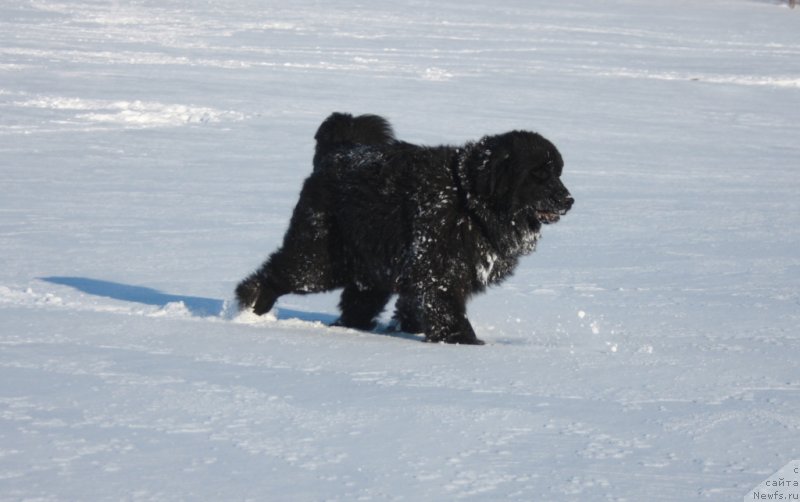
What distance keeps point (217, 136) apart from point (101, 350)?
1045cm

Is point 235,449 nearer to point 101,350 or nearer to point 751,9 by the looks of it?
point 101,350

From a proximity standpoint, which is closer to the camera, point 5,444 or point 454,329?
point 5,444

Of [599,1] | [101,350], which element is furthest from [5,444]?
[599,1]

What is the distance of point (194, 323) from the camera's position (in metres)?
6.34

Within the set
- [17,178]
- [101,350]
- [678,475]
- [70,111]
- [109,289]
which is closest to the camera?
[678,475]

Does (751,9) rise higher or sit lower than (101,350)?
higher

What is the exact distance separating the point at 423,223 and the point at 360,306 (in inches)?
36.6

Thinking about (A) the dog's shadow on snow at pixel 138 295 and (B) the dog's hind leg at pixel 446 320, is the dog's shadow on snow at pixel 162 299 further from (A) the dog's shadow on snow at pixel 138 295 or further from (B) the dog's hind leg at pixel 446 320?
(B) the dog's hind leg at pixel 446 320

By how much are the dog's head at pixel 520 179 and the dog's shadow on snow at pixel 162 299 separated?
1076mm

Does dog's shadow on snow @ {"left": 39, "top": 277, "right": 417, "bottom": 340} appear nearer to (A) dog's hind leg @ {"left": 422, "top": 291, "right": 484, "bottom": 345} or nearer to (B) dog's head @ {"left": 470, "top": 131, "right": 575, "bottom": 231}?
(A) dog's hind leg @ {"left": 422, "top": 291, "right": 484, "bottom": 345}

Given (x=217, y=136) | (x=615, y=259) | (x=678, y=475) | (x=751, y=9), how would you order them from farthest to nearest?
(x=751, y=9) → (x=217, y=136) → (x=615, y=259) → (x=678, y=475)

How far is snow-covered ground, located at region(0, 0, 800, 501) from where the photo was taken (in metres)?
3.75

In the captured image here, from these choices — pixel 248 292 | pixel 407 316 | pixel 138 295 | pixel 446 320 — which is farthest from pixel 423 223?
pixel 138 295

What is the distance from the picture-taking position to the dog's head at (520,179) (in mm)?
6418
